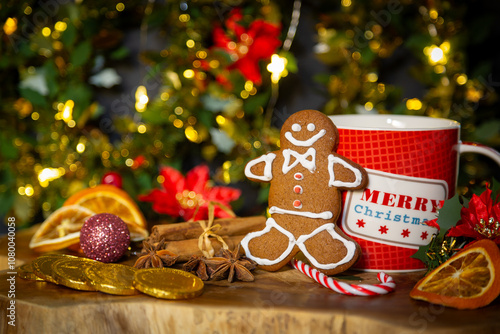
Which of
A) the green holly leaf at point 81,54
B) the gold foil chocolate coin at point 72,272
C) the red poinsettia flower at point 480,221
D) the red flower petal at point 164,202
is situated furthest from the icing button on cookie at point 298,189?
the green holly leaf at point 81,54

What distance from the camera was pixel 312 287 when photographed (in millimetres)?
772

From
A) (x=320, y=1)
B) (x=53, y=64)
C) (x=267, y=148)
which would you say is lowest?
(x=267, y=148)

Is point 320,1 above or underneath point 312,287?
above

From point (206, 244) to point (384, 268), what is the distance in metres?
0.33

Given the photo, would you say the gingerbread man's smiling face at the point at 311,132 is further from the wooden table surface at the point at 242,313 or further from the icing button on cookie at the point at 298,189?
the wooden table surface at the point at 242,313

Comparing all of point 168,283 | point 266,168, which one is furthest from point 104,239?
point 266,168

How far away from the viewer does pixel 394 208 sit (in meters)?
0.80

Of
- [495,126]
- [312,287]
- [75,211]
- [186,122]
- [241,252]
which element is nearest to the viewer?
[312,287]

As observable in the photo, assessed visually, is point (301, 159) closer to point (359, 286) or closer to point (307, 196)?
point (307, 196)

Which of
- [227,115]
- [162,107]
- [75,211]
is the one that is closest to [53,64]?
[162,107]

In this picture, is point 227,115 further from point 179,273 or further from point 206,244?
point 179,273

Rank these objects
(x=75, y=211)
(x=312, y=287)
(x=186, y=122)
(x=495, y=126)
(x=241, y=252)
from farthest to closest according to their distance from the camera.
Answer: (x=186, y=122)
(x=495, y=126)
(x=75, y=211)
(x=241, y=252)
(x=312, y=287)

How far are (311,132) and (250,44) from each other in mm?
727

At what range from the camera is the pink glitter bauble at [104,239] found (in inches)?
34.4
